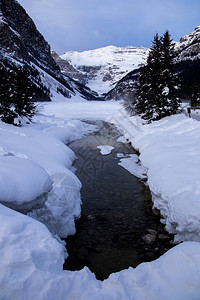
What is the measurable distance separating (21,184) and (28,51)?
173004 millimetres

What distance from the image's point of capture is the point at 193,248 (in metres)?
3.12

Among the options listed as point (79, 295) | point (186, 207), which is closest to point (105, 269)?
point (79, 295)

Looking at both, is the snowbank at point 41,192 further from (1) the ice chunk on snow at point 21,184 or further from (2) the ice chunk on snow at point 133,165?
(2) the ice chunk on snow at point 133,165

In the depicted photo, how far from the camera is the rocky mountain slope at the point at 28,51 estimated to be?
341 feet

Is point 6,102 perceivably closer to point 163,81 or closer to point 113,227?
point 163,81

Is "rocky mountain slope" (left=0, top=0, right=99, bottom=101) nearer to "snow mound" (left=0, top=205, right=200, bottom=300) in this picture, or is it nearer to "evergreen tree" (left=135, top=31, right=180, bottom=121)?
"evergreen tree" (left=135, top=31, right=180, bottom=121)

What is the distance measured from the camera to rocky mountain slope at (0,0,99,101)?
4098 inches

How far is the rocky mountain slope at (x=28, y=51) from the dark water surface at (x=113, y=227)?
8267cm

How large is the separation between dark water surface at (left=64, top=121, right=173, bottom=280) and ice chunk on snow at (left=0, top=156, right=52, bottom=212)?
78.6 inches

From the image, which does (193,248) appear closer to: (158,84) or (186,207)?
(186,207)

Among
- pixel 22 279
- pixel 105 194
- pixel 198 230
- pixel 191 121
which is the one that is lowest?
pixel 105 194

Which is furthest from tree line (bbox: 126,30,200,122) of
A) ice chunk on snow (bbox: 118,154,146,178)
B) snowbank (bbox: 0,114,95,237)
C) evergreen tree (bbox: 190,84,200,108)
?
evergreen tree (bbox: 190,84,200,108)

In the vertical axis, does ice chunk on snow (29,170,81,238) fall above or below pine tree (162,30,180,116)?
below

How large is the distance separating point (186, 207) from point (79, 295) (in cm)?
359
